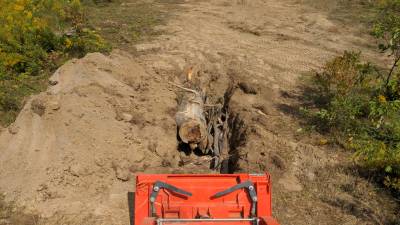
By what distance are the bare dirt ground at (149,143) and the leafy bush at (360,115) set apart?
363 millimetres

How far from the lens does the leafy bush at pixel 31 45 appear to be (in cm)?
977

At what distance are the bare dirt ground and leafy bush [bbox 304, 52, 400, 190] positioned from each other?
0.36 m

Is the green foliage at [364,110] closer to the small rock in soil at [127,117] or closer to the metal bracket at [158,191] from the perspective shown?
the metal bracket at [158,191]

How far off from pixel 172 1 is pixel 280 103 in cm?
1011

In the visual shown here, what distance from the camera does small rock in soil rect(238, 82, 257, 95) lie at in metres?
9.77

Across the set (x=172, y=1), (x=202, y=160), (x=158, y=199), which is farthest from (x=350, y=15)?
(x=158, y=199)

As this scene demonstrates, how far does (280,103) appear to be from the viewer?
933 centimetres

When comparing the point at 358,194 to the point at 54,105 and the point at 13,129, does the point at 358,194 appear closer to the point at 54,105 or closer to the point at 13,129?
the point at 54,105

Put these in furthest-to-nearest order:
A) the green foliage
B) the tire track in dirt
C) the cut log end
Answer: the cut log end
the tire track in dirt
the green foliage

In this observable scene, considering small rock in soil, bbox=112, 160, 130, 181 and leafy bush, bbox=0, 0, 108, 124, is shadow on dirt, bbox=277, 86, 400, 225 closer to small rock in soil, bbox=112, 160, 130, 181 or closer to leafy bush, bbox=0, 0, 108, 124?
small rock in soil, bbox=112, 160, 130, 181

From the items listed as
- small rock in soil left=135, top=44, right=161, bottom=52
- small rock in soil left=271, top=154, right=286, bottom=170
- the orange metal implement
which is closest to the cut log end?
small rock in soil left=271, top=154, right=286, bottom=170

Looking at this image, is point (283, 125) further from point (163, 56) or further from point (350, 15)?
point (350, 15)

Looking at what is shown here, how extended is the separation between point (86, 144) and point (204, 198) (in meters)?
2.34

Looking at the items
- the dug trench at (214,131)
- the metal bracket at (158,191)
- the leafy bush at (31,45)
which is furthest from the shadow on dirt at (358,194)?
the leafy bush at (31,45)
